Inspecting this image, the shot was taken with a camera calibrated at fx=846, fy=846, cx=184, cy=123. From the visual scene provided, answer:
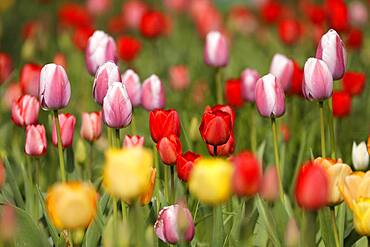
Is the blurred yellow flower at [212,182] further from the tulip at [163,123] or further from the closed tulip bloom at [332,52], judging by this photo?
the closed tulip bloom at [332,52]

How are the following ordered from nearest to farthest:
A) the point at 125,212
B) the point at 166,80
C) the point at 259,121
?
the point at 125,212
the point at 259,121
the point at 166,80

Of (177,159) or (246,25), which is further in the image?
(246,25)

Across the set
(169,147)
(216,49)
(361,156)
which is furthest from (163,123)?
(216,49)

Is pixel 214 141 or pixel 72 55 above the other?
pixel 72 55

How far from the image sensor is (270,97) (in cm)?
247

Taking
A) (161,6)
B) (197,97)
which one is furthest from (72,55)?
(161,6)

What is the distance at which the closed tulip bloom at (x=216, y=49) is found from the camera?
3.63 metres

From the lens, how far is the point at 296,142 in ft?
11.4

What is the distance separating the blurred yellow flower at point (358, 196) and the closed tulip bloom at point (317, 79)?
422 mm

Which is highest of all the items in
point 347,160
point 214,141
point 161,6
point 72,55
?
point 161,6

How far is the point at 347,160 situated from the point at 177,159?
1.19 meters

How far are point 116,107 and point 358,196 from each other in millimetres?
677

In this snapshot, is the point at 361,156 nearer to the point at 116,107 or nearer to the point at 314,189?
the point at 116,107

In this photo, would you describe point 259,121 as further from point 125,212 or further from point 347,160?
point 125,212
